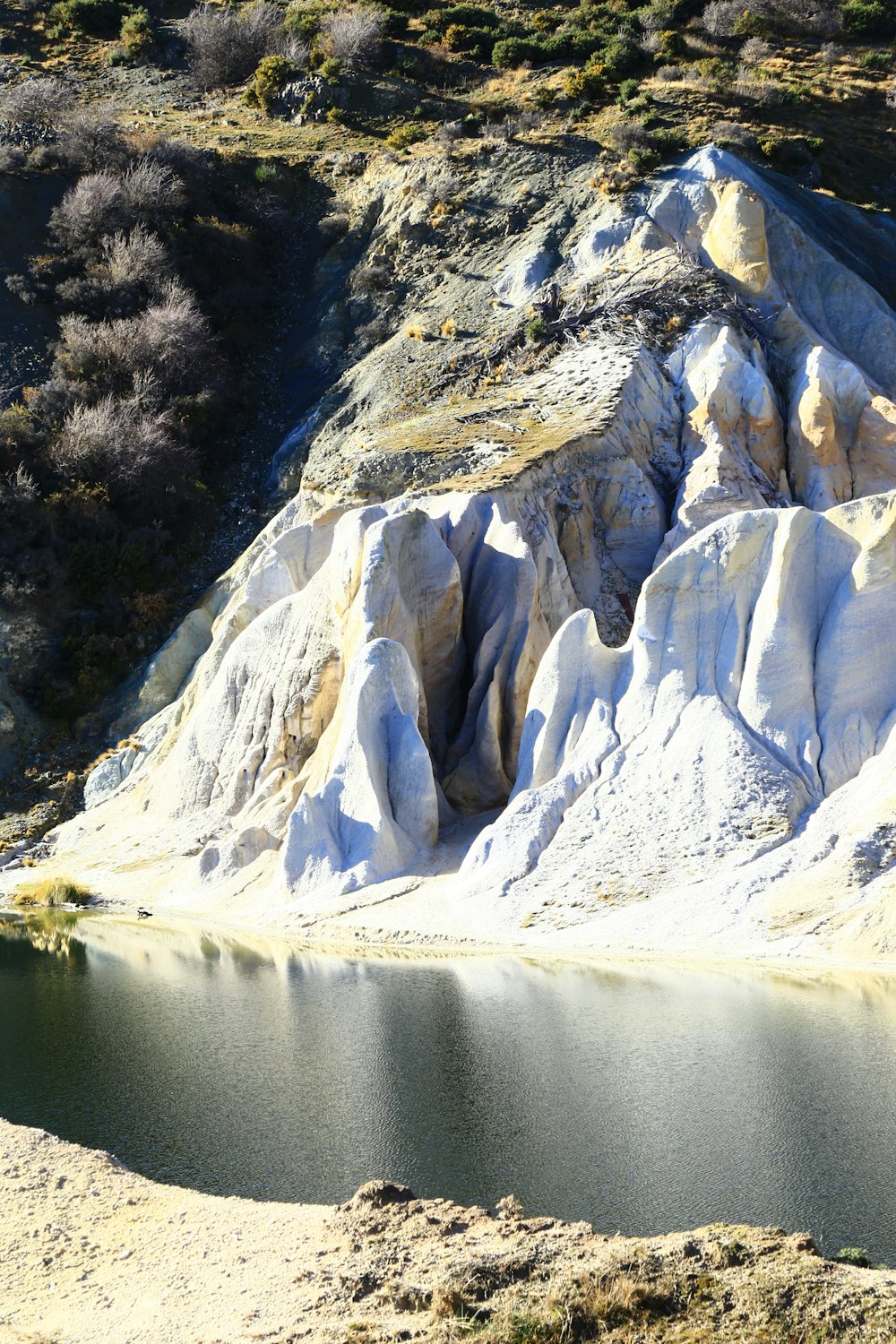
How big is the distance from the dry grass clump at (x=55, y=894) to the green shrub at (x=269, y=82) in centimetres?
4246

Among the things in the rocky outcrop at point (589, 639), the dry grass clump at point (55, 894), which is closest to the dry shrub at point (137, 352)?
the rocky outcrop at point (589, 639)

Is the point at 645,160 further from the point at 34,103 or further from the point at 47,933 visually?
the point at 47,933

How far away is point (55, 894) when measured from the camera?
30.3m

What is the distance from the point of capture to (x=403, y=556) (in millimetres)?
30500

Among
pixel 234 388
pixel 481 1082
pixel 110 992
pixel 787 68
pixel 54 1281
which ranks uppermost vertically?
pixel 787 68

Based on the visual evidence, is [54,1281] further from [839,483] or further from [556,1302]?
[839,483]

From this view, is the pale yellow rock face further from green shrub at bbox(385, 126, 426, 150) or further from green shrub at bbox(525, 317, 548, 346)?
green shrub at bbox(385, 126, 426, 150)

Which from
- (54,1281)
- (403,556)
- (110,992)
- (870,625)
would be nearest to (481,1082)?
(54,1281)

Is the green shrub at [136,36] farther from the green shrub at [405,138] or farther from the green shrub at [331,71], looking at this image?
the green shrub at [405,138]

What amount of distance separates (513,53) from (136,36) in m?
21.6

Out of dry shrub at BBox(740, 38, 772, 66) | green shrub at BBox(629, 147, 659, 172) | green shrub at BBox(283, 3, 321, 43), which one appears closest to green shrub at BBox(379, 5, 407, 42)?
green shrub at BBox(283, 3, 321, 43)

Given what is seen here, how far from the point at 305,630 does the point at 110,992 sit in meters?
13.1

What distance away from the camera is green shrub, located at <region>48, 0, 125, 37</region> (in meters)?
65.5

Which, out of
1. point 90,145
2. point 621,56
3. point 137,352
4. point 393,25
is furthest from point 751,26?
point 137,352
